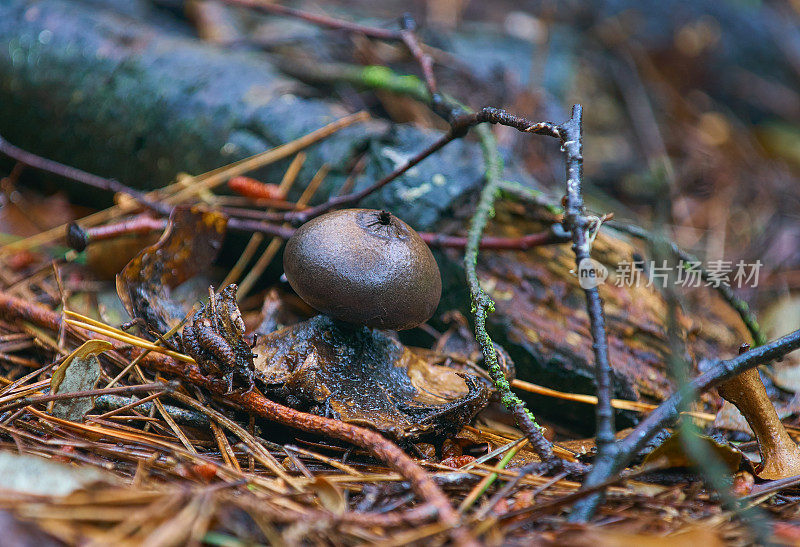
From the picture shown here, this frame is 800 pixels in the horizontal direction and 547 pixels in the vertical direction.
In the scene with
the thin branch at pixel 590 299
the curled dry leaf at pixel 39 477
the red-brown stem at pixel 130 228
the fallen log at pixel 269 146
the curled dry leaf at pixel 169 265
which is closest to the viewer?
the curled dry leaf at pixel 39 477

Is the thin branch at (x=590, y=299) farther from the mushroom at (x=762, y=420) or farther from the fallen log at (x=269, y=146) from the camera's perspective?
the fallen log at (x=269, y=146)

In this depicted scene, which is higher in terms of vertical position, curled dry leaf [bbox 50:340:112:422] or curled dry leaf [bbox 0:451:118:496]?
curled dry leaf [bbox 0:451:118:496]

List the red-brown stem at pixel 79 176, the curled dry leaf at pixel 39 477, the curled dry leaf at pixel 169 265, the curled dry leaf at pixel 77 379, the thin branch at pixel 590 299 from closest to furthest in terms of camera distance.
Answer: the curled dry leaf at pixel 39 477, the thin branch at pixel 590 299, the curled dry leaf at pixel 77 379, the curled dry leaf at pixel 169 265, the red-brown stem at pixel 79 176

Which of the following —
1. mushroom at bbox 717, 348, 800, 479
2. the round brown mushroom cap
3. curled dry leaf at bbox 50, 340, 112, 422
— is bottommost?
curled dry leaf at bbox 50, 340, 112, 422

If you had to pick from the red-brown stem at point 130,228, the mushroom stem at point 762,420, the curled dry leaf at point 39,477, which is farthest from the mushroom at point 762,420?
the red-brown stem at point 130,228

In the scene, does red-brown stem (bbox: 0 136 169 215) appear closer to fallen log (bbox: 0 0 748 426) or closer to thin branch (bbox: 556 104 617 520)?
fallen log (bbox: 0 0 748 426)

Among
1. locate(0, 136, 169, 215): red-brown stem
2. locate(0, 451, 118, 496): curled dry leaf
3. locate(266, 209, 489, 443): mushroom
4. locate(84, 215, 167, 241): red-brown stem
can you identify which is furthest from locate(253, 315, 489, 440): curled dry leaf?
locate(0, 136, 169, 215): red-brown stem

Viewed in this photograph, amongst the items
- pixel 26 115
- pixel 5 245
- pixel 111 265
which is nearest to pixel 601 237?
pixel 111 265

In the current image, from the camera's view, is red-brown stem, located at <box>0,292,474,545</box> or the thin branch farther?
the thin branch
